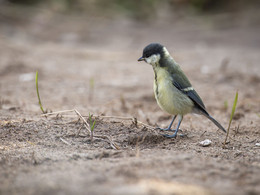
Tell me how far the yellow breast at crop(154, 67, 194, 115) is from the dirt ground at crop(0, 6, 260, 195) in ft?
1.07

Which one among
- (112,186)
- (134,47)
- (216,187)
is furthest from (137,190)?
(134,47)

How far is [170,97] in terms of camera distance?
4.19 meters

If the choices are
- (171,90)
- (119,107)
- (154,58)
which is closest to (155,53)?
(154,58)

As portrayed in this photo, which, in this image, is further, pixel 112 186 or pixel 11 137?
pixel 11 137

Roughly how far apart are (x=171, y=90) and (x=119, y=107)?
1.73 meters

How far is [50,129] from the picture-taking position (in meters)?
3.83

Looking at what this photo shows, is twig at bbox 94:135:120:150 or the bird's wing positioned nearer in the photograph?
twig at bbox 94:135:120:150

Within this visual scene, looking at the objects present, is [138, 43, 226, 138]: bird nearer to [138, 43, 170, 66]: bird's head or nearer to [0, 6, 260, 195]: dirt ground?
[138, 43, 170, 66]: bird's head

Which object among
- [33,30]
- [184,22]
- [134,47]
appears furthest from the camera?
[184,22]

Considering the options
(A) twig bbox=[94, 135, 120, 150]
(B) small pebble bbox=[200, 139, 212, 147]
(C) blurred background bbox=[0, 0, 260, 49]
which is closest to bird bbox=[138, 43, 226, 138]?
(B) small pebble bbox=[200, 139, 212, 147]

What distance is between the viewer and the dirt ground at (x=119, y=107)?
8.36 ft

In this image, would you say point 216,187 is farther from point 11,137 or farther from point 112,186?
point 11,137

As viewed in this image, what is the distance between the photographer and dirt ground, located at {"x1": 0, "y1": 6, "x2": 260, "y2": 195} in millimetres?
2549

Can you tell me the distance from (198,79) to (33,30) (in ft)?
24.3
